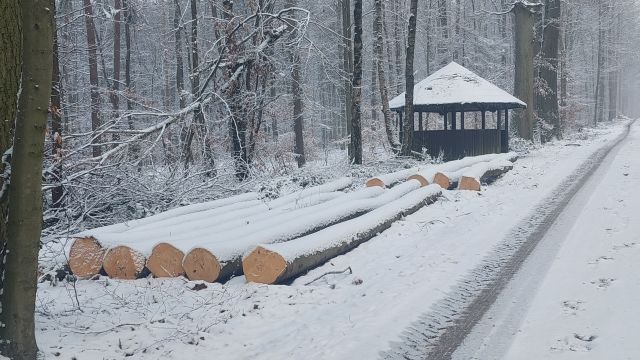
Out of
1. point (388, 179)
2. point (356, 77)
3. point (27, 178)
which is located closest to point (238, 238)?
point (27, 178)

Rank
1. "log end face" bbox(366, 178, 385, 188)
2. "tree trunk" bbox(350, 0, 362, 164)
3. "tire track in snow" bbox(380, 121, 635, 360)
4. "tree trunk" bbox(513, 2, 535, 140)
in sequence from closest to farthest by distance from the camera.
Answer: "tire track in snow" bbox(380, 121, 635, 360), "log end face" bbox(366, 178, 385, 188), "tree trunk" bbox(350, 0, 362, 164), "tree trunk" bbox(513, 2, 535, 140)

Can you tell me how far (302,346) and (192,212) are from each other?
198 inches

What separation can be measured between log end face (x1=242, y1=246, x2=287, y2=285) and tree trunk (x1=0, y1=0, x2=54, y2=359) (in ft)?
9.15

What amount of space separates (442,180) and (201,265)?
8.19 metres

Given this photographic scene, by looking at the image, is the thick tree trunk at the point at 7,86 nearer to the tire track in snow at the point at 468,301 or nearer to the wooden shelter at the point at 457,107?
the tire track in snow at the point at 468,301

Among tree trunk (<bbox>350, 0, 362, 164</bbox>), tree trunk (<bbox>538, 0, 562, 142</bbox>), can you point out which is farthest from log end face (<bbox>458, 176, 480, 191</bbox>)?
tree trunk (<bbox>538, 0, 562, 142</bbox>)

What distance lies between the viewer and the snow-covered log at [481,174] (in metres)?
12.8

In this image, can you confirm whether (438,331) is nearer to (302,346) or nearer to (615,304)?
(302,346)

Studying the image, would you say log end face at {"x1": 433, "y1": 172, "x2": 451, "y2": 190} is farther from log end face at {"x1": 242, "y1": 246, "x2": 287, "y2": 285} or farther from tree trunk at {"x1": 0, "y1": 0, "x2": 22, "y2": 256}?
tree trunk at {"x1": 0, "y1": 0, "x2": 22, "y2": 256}

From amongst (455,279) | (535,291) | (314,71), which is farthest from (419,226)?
(314,71)

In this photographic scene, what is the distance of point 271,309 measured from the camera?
5441 millimetres

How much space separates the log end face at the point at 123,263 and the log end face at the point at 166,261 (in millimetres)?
151

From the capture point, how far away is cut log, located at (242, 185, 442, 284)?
20.4ft

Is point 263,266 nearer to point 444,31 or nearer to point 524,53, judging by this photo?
point 524,53
